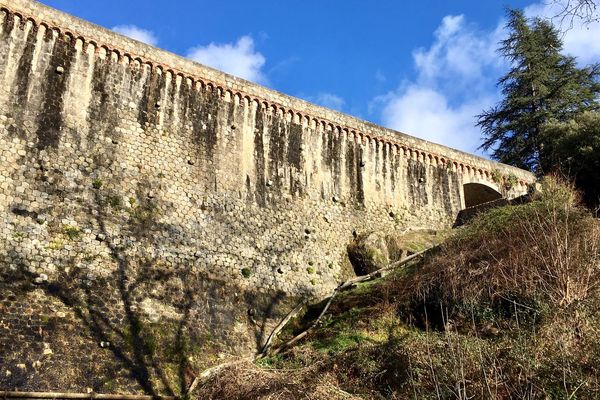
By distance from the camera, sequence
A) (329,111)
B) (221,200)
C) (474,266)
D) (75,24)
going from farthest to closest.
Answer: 1. (329,111)
2. (221,200)
3. (75,24)
4. (474,266)

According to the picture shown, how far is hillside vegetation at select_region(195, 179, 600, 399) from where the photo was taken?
23.2ft

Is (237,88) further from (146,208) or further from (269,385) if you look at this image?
(269,385)

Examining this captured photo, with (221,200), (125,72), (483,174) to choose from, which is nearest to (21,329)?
(221,200)

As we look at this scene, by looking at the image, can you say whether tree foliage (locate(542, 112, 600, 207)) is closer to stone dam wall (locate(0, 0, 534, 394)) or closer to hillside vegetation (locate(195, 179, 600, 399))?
hillside vegetation (locate(195, 179, 600, 399))

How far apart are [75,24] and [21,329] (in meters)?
6.95

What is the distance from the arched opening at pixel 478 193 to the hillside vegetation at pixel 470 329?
6.46 m

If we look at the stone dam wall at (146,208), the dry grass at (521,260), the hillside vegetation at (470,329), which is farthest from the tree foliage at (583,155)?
the stone dam wall at (146,208)

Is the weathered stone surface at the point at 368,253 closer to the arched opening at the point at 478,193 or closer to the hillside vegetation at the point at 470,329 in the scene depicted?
the hillside vegetation at the point at 470,329

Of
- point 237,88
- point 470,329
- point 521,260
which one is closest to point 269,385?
point 470,329

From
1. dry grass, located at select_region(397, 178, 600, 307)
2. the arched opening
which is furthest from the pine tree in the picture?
dry grass, located at select_region(397, 178, 600, 307)

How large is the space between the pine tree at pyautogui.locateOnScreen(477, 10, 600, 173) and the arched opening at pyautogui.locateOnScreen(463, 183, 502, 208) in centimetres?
430

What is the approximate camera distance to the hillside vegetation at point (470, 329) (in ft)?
23.2

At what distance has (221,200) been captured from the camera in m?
13.7

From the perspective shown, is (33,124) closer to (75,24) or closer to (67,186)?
(67,186)
